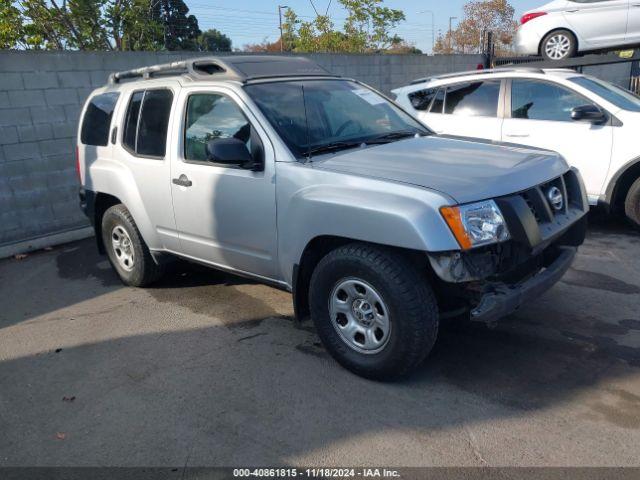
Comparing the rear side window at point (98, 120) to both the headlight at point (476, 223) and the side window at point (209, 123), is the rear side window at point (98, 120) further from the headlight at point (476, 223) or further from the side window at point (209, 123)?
the headlight at point (476, 223)

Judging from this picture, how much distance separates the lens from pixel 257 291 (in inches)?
209

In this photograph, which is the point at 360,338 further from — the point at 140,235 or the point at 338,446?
the point at 140,235

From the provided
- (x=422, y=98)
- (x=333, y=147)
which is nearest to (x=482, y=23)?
(x=422, y=98)

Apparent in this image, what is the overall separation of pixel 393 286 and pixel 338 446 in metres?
0.91

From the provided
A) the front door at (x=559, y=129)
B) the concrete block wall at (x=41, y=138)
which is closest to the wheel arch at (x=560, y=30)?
the front door at (x=559, y=129)

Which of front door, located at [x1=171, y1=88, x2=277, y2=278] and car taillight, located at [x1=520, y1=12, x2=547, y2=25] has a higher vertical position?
car taillight, located at [x1=520, y1=12, x2=547, y2=25]

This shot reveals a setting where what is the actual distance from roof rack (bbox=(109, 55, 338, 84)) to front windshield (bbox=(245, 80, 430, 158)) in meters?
0.15

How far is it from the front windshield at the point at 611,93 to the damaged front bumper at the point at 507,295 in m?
3.67

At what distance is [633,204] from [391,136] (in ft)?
11.3

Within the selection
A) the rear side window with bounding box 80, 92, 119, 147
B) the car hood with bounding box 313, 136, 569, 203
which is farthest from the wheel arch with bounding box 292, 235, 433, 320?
the rear side window with bounding box 80, 92, 119, 147

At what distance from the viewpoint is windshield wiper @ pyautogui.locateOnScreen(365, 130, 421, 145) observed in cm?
421

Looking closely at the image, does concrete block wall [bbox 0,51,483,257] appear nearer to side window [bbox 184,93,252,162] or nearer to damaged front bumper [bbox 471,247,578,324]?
side window [bbox 184,93,252,162]

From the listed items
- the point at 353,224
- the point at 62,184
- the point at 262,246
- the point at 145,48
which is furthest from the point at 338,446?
the point at 145,48

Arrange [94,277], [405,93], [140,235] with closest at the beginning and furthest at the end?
[140,235]
[94,277]
[405,93]
